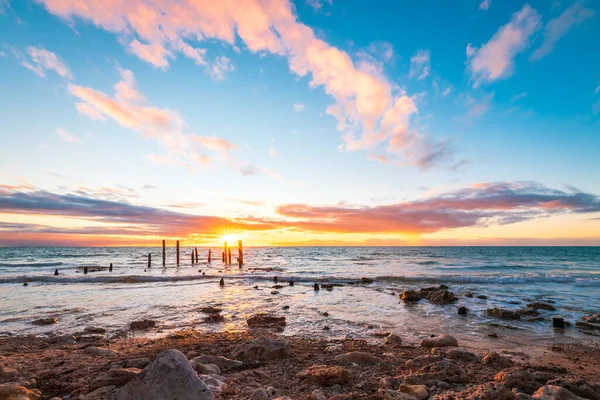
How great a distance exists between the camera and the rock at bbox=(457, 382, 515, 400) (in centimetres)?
467

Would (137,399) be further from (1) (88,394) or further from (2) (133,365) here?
(2) (133,365)

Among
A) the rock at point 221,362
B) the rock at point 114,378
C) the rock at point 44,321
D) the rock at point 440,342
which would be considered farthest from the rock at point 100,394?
the rock at point 44,321

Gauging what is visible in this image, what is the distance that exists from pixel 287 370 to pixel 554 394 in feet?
15.2

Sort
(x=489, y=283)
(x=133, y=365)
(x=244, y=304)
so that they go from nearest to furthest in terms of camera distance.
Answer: (x=133, y=365) → (x=244, y=304) → (x=489, y=283)

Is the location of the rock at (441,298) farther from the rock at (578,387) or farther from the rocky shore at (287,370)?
the rock at (578,387)

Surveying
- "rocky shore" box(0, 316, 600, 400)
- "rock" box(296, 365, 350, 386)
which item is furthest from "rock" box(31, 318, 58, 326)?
"rock" box(296, 365, 350, 386)

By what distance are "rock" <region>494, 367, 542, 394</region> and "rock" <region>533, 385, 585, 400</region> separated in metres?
0.33

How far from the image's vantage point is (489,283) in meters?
27.1

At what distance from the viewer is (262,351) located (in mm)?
7172

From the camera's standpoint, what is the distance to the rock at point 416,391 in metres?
4.86

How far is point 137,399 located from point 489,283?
30488 mm

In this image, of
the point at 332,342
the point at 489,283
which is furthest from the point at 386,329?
the point at 489,283

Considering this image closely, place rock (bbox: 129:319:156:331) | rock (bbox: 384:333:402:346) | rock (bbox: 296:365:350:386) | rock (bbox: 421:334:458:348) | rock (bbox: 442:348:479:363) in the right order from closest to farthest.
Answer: rock (bbox: 296:365:350:386), rock (bbox: 442:348:479:363), rock (bbox: 421:334:458:348), rock (bbox: 384:333:402:346), rock (bbox: 129:319:156:331)

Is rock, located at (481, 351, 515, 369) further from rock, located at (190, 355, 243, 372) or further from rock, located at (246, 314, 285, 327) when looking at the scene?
rock, located at (246, 314, 285, 327)
